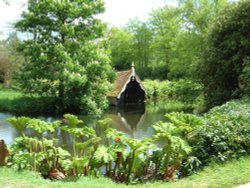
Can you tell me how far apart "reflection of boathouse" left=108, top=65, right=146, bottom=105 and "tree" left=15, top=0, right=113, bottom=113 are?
464 centimetres

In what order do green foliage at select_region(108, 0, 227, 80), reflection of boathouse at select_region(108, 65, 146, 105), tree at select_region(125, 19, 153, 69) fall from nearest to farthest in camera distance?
reflection of boathouse at select_region(108, 65, 146, 105) < green foliage at select_region(108, 0, 227, 80) < tree at select_region(125, 19, 153, 69)

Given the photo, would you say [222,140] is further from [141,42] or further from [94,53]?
[141,42]

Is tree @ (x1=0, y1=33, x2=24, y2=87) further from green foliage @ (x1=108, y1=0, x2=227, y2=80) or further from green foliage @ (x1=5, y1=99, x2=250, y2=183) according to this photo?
green foliage @ (x1=5, y1=99, x2=250, y2=183)

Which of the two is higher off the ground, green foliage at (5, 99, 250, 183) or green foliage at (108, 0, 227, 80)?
green foliage at (108, 0, 227, 80)

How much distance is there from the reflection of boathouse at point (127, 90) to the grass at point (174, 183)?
2359cm

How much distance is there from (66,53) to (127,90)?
11.0 m

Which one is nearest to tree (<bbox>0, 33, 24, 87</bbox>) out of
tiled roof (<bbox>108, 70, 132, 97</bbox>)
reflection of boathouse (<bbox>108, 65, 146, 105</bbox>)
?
Result: tiled roof (<bbox>108, 70, 132, 97</bbox>)

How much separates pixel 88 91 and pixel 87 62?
217 cm

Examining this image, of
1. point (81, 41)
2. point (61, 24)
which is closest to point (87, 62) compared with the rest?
point (81, 41)

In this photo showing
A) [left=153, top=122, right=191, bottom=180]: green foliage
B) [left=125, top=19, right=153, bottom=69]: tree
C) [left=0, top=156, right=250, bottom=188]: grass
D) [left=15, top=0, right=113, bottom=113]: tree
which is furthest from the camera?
[left=125, top=19, right=153, bottom=69]: tree

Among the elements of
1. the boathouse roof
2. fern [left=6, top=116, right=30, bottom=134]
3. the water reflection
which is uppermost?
the boathouse roof

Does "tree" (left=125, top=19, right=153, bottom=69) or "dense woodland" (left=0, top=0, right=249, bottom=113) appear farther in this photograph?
"tree" (left=125, top=19, right=153, bottom=69)

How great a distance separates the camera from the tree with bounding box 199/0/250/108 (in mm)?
17672

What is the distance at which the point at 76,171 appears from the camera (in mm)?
7406
